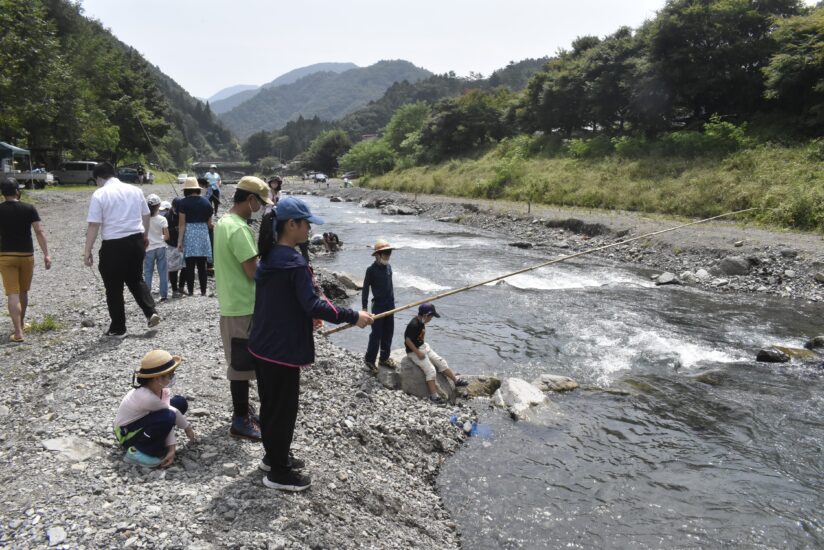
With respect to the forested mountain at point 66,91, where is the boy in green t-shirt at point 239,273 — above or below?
below

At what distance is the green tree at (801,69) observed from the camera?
24.4 metres

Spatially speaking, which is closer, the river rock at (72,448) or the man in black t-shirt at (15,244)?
the river rock at (72,448)

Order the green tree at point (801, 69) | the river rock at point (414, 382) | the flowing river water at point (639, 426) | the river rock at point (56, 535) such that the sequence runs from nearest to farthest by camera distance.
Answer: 1. the river rock at point (56, 535)
2. the flowing river water at point (639, 426)
3. the river rock at point (414, 382)
4. the green tree at point (801, 69)

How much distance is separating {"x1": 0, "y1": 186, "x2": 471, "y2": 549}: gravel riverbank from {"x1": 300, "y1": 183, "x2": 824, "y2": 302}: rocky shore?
41.0ft

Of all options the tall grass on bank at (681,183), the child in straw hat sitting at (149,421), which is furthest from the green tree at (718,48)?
the child in straw hat sitting at (149,421)

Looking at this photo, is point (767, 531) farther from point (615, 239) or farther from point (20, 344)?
point (615, 239)

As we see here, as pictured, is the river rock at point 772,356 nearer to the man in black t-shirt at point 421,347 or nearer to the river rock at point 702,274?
the man in black t-shirt at point 421,347

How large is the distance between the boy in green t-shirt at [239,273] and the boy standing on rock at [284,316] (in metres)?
0.68

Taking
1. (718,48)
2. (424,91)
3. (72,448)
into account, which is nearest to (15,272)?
(72,448)

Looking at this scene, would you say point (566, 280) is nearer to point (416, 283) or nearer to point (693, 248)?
point (416, 283)

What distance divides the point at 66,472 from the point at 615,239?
21.3m

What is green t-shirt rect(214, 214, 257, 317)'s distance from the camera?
4547mm

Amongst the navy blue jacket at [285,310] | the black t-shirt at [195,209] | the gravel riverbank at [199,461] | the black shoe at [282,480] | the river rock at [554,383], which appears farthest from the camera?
the black t-shirt at [195,209]

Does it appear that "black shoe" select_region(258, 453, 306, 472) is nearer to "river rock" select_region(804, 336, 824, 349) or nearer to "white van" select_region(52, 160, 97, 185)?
"river rock" select_region(804, 336, 824, 349)
